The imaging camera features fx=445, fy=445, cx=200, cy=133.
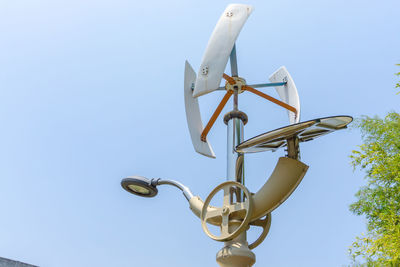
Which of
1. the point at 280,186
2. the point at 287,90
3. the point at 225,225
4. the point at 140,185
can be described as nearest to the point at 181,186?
the point at 140,185

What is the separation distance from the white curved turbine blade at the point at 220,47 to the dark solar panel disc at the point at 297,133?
2.53ft

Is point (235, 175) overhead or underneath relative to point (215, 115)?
underneath

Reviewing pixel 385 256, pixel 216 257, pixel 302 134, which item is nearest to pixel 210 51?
pixel 302 134

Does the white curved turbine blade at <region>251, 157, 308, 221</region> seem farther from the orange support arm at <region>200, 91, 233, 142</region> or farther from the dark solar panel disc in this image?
the orange support arm at <region>200, 91, 233, 142</region>

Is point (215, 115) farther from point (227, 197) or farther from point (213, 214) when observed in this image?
point (213, 214)

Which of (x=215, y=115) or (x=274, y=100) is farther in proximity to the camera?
(x=274, y=100)

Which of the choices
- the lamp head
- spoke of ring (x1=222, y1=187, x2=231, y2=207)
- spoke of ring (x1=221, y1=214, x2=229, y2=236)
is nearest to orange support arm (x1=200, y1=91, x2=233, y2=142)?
the lamp head

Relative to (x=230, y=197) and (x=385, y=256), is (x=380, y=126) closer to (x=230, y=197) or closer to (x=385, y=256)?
(x=385, y=256)

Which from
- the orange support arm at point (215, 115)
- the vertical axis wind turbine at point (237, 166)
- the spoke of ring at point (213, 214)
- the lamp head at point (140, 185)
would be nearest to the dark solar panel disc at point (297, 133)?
the vertical axis wind turbine at point (237, 166)

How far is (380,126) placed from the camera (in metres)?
7.50

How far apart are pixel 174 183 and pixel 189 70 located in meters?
1.75

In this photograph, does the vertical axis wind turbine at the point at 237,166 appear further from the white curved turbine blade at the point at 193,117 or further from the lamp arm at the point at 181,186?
the white curved turbine blade at the point at 193,117

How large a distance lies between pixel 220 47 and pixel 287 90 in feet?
5.50

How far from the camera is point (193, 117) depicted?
6324 mm
